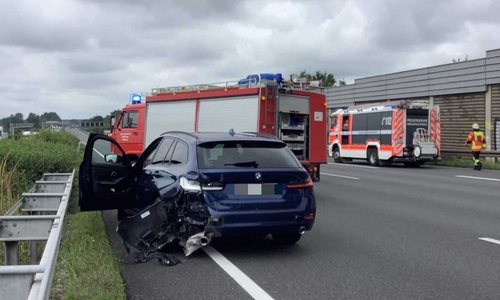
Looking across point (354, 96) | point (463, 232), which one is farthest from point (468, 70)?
point (463, 232)

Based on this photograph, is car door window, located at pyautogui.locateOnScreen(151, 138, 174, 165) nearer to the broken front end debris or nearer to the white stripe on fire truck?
the broken front end debris

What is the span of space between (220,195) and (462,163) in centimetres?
1952

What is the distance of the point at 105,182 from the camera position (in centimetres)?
771

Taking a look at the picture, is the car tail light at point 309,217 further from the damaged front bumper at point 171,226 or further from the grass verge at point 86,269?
the grass verge at point 86,269

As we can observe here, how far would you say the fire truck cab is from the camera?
22.5 m

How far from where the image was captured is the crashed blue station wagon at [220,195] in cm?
632

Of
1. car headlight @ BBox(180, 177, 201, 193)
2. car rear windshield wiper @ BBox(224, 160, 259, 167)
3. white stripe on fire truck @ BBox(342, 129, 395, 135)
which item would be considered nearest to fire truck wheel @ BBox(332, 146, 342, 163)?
white stripe on fire truck @ BBox(342, 129, 395, 135)

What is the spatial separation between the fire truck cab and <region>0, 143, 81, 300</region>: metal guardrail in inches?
640

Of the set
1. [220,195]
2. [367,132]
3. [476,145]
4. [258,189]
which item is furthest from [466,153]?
[220,195]

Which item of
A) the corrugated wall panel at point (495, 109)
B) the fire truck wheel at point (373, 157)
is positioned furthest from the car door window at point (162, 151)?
the corrugated wall panel at point (495, 109)

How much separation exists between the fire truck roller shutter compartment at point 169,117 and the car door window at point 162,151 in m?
5.99

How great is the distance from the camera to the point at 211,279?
567 centimetres

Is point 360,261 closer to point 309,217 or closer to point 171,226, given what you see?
point 309,217

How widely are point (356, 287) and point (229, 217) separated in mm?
1699
